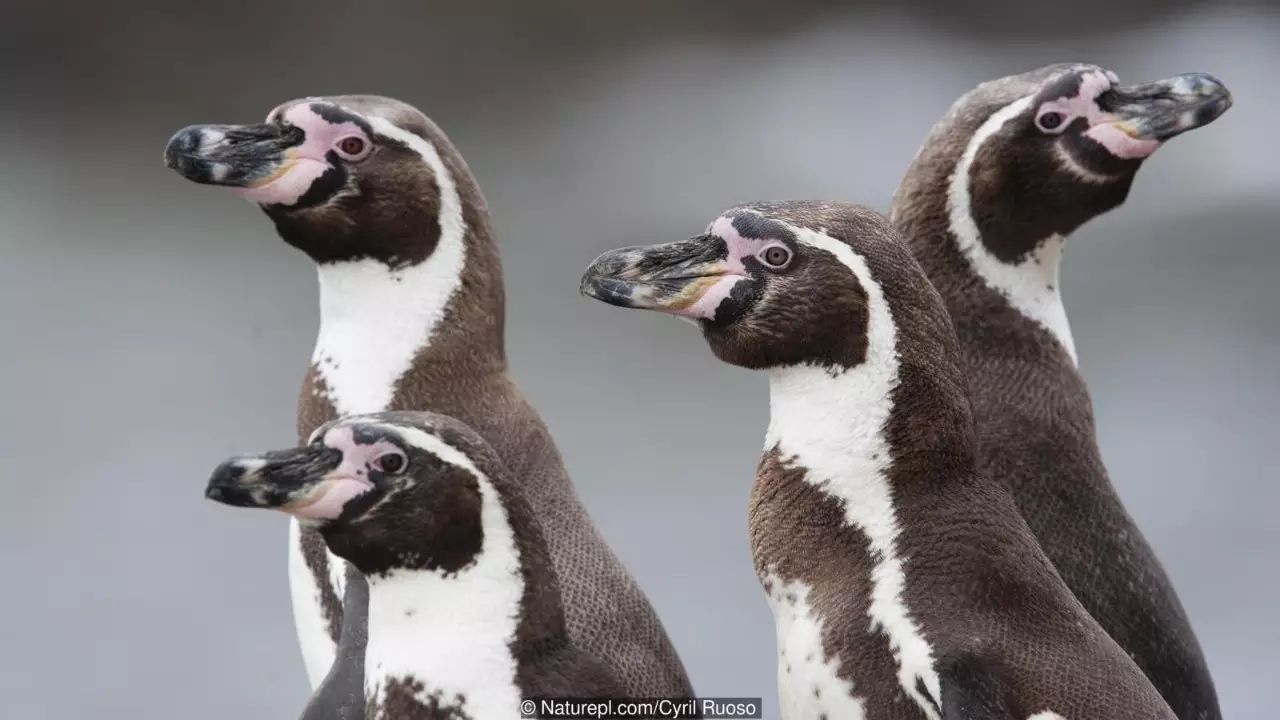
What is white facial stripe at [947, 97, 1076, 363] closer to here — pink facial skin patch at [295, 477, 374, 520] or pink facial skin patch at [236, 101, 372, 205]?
pink facial skin patch at [236, 101, 372, 205]

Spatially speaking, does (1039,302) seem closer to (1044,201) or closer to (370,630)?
(1044,201)

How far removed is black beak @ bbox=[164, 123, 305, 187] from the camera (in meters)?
2.38

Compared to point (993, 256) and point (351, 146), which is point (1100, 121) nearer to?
point (993, 256)

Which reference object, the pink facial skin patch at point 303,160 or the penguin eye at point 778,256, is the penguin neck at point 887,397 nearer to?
the penguin eye at point 778,256

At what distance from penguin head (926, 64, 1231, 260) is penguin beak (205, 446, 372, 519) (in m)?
0.92

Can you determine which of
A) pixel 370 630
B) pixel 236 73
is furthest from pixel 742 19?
pixel 370 630

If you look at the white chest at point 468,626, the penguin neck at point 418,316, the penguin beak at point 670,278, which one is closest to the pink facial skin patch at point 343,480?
the white chest at point 468,626

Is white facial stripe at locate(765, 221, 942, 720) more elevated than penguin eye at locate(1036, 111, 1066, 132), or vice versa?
penguin eye at locate(1036, 111, 1066, 132)

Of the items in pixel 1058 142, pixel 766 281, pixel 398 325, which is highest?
pixel 1058 142

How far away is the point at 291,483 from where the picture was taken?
1.95 metres

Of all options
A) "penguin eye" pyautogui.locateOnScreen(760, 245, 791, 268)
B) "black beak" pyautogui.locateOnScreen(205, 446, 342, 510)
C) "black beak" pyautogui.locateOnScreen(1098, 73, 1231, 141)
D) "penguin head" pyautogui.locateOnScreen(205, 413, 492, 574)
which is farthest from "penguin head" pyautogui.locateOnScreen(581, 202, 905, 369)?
"black beak" pyautogui.locateOnScreen(1098, 73, 1231, 141)

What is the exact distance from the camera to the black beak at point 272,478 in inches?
76.0

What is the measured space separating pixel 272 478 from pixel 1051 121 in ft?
3.52

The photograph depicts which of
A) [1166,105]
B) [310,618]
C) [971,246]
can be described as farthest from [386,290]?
[1166,105]
